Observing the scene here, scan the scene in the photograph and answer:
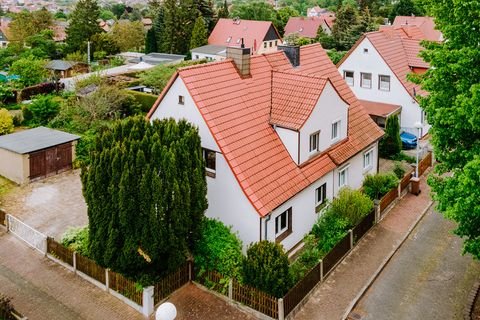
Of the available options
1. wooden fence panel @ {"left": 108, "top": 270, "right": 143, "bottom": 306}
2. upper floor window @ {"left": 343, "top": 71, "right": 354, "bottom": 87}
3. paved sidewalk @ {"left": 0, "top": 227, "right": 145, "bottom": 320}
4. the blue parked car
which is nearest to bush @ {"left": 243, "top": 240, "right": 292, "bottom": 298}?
wooden fence panel @ {"left": 108, "top": 270, "right": 143, "bottom": 306}

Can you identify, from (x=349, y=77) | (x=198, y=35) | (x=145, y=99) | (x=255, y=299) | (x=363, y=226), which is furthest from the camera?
(x=198, y=35)

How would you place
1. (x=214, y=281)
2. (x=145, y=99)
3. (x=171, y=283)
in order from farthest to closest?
(x=145, y=99) → (x=214, y=281) → (x=171, y=283)

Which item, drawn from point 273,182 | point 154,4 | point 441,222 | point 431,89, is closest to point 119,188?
point 273,182

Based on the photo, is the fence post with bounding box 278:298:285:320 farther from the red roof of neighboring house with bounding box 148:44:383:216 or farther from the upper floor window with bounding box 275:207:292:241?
the upper floor window with bounding box 275:207:292:241

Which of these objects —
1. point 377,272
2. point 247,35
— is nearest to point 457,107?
point 377,272

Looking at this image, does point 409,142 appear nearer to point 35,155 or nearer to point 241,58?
point 241,58

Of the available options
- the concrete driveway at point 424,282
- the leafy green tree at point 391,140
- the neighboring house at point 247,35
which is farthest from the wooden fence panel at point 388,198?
the neighboring house at point 247,35

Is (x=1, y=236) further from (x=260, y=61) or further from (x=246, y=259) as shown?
(x=260, y=61)
